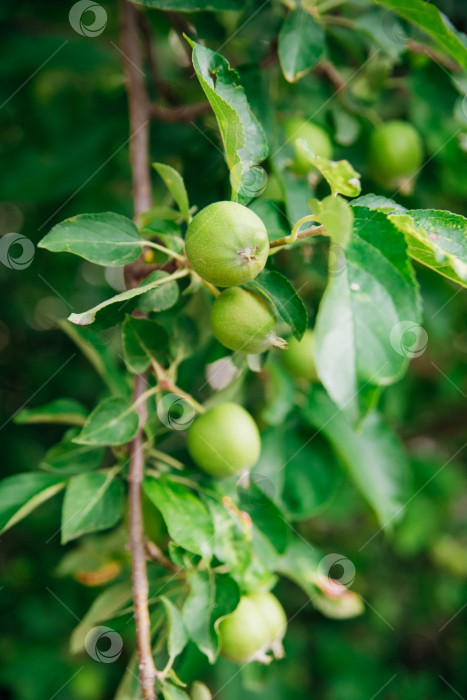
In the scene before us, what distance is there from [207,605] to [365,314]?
439 mm

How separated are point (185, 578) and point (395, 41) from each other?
3.13 feet

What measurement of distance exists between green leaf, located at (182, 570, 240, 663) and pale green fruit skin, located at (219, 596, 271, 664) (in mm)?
52

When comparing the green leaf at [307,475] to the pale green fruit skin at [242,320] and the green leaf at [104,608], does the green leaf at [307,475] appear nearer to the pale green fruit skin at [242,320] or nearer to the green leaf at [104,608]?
the green leaf at [104,608]

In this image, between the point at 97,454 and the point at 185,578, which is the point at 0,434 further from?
the point at 185,578

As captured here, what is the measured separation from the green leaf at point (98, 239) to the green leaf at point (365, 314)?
26 cm

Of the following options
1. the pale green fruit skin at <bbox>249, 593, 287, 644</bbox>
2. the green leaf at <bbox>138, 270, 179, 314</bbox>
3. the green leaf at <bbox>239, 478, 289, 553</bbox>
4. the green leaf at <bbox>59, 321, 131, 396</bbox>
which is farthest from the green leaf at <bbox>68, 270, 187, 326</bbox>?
the pale green fruit skin at <bbox>249, 593, 287, 644</bbox>

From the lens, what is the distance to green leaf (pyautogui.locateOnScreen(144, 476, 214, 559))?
761mm

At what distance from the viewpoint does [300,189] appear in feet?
3.16

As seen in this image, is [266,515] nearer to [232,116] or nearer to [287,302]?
[287,302]

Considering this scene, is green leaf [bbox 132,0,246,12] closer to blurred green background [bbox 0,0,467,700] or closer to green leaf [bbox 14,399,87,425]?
blurred green background [bbox 0,0,467,700]

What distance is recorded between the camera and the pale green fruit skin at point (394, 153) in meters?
1.13

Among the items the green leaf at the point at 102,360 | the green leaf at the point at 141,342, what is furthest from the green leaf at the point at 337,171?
the green leaf at the point at 102,360

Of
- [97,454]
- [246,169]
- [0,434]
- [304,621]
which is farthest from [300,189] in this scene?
[304,621]

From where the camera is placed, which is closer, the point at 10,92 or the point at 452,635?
the point at 10,92
